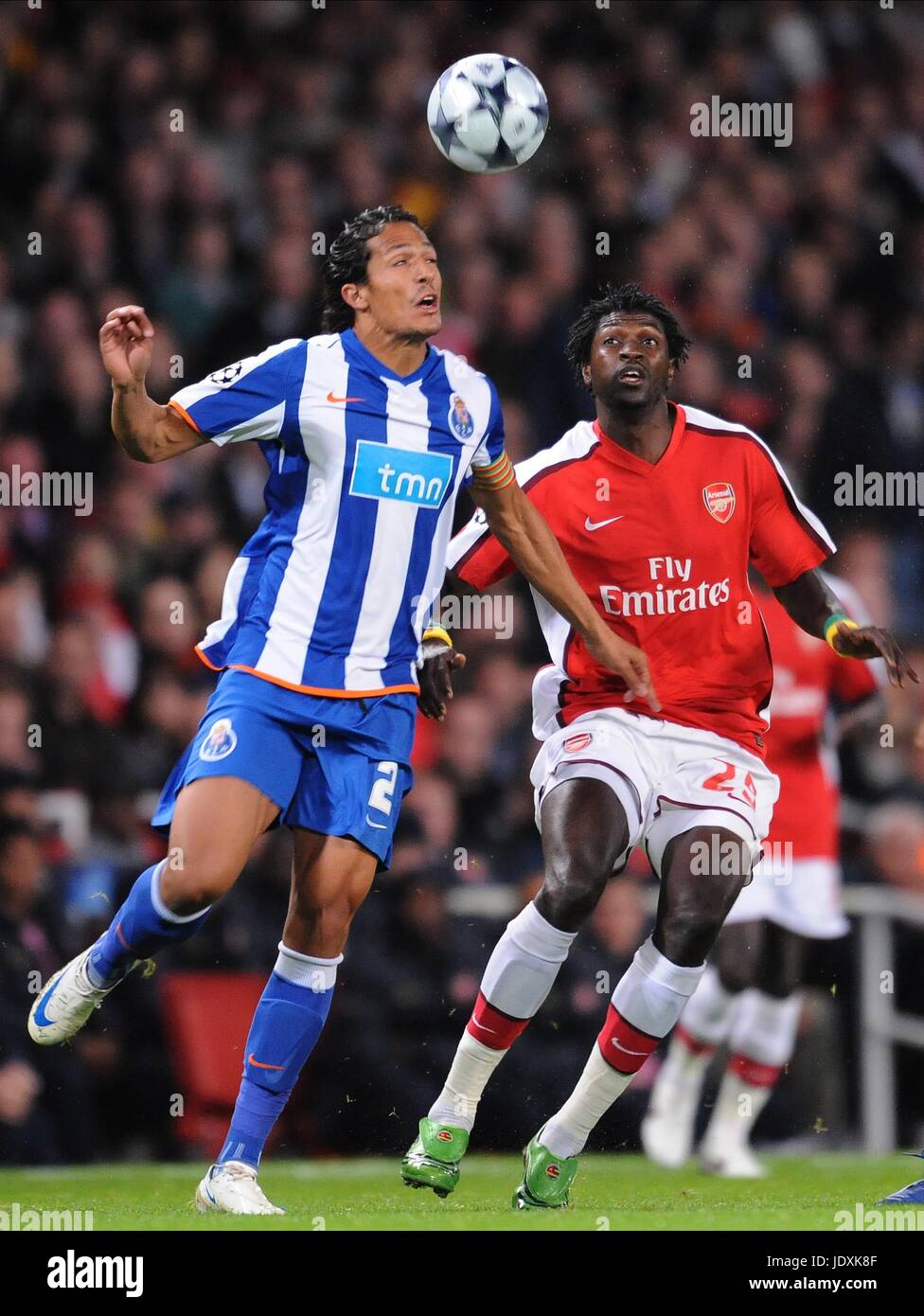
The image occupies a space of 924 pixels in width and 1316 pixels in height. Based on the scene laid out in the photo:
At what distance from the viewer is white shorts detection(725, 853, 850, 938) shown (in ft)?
23.9

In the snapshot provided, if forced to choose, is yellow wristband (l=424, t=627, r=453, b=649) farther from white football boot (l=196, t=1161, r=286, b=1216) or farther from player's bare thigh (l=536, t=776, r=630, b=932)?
white football boot (l=196, t=1161, r=286, b=1216)

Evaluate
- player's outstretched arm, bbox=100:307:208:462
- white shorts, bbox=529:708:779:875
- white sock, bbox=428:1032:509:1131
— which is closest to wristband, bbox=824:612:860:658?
white shorts, bbox=529:708:779:875

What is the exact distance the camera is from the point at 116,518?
841 cm

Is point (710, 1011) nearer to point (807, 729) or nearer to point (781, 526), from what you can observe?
point (807, 729)

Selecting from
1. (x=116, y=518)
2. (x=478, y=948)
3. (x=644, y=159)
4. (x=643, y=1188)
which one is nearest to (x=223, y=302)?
(x=116, y=518)

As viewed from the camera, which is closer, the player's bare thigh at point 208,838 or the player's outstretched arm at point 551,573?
the player's bare thigh at point 208,838

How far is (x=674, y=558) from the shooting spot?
17.3 feet

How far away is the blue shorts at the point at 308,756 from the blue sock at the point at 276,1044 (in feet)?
1.06

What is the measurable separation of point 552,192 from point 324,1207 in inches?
258

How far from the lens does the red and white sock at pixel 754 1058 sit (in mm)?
7039

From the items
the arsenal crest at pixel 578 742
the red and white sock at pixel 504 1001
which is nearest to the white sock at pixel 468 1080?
the red and white sock at pixel 504 1001

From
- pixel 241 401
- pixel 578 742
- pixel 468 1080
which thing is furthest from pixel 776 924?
pixel 241 401

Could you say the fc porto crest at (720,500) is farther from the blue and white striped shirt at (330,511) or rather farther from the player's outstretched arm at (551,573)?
the blue and white striped shirt at (330,511)
